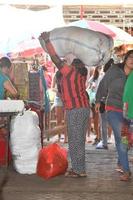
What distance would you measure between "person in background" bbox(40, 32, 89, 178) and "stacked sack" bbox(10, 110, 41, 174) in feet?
1.79

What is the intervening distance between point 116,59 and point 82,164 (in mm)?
2365

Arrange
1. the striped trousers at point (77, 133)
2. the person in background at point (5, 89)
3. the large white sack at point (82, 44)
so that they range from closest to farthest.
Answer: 1. the striped trousers at point (77, 133)
2. the person in background at point (5, 89)
3. the large white sack at point (82, 44)

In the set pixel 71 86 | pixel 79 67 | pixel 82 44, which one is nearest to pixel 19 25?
pixel 82 44

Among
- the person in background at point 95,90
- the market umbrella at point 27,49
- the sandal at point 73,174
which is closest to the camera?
the sandal at point 73,174

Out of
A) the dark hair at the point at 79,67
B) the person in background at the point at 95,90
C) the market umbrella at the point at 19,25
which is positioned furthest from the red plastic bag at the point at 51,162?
the market umbrella at the point at 19,25

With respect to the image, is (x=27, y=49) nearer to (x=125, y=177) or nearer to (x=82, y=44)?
(x=82, y=44)

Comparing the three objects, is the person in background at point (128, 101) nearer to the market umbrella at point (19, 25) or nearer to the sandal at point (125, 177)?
the sandal at point (125, 177)

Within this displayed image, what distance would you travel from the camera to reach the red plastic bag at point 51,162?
24.3 feet

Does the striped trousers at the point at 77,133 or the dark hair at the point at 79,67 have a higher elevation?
the dark hair at the point at 79,67

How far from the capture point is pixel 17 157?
7598 mm

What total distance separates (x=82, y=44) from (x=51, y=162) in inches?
88.1

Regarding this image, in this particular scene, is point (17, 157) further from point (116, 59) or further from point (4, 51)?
point (4, 51)

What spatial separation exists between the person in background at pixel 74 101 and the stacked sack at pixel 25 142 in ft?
1.79

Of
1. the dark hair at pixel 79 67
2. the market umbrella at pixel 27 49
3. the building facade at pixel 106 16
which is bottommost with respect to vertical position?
the market umbrella at pixel 27 49
